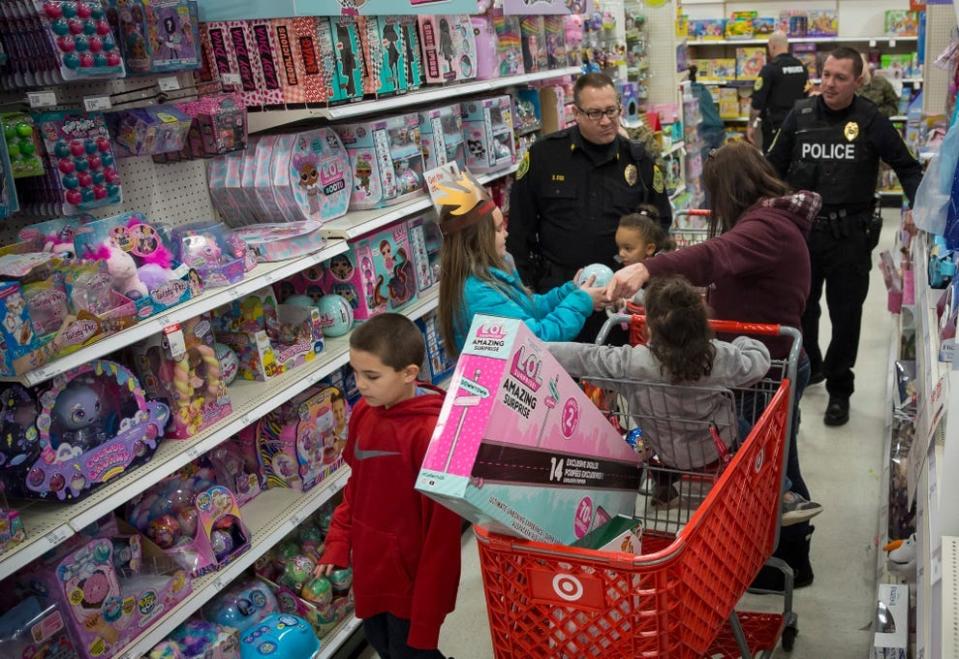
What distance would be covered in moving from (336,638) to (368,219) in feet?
4.71

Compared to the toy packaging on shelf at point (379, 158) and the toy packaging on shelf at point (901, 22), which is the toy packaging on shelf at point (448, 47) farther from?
the toy packaging on shelf at point (901, 22)

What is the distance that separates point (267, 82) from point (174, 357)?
42.7 inches

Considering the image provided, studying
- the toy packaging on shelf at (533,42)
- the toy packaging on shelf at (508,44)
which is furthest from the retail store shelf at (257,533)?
the toy packaging on shelf at (533,42)

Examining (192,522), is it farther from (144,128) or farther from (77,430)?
(144,128)

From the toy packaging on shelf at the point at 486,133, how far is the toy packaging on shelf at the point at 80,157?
1.87 m

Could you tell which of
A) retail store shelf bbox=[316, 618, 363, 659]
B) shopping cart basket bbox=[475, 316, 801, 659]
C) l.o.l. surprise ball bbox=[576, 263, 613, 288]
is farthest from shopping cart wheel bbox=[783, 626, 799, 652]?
retail store shelf bbox=[316, 618, 363, 659]

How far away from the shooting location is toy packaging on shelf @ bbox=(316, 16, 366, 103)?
9.86 ft

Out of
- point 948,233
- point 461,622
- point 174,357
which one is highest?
point 948,233

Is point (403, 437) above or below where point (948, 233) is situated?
below

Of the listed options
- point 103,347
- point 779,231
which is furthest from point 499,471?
point 779,231

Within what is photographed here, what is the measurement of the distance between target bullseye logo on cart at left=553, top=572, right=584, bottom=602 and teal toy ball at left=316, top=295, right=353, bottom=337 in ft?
5.59

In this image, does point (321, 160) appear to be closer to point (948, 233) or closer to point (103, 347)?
point (103, 347)

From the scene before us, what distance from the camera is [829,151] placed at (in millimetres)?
4227

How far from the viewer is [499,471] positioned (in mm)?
1595
